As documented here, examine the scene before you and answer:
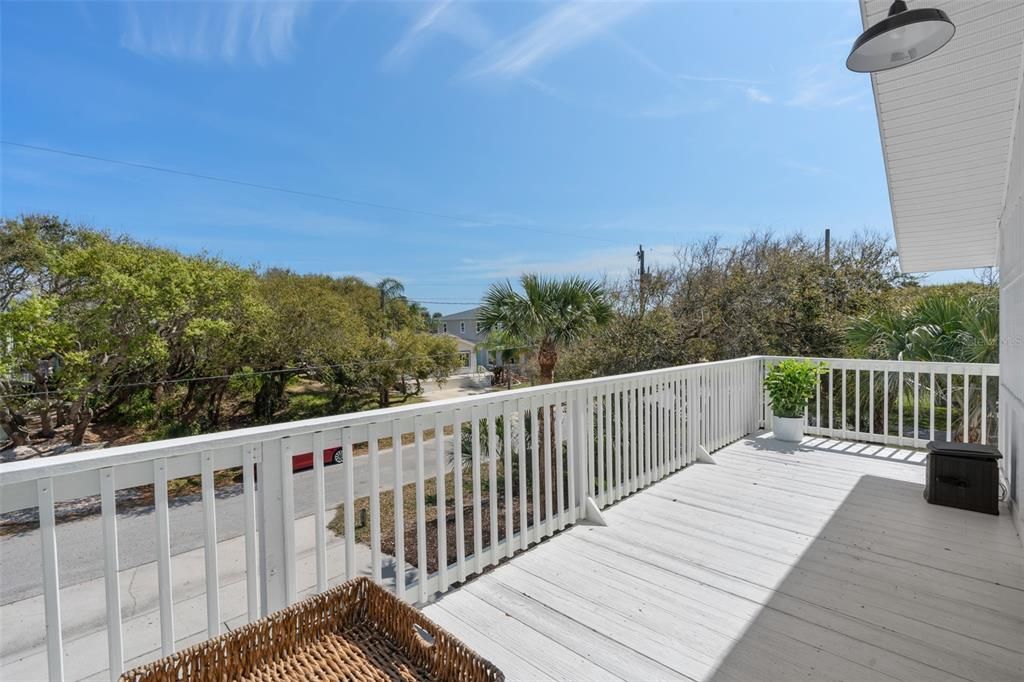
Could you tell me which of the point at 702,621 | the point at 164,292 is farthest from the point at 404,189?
the point at 702,621

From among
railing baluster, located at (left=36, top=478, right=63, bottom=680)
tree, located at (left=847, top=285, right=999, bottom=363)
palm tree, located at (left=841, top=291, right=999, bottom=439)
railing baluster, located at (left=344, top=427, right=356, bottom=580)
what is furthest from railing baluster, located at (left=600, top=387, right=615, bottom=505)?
tree, located at (left=847, top=285, right=999, bottom=363)

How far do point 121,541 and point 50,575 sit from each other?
9.94 meters

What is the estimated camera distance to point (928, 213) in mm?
4539

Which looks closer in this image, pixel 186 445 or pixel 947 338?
pixel 186 445

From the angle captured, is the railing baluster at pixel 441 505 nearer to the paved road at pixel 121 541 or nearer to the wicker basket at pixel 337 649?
the wicker basket at pixel 337 649

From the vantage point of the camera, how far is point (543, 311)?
5449mm

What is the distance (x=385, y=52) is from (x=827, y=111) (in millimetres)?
10266

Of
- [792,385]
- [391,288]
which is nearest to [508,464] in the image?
[792,385]

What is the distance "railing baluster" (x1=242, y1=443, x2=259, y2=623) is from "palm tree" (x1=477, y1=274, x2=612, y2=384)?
13.1ft

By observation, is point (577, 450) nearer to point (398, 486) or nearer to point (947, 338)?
point (398, 486)

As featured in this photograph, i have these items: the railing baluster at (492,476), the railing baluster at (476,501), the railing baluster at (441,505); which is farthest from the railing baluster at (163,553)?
the railing baluster at (492,476)

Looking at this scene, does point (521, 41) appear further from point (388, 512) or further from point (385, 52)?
point (388, 512)

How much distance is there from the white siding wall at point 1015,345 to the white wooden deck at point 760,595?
0.39 metres

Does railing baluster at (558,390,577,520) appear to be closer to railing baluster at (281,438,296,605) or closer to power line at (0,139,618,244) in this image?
railing baluster at (281,438,296,605)
